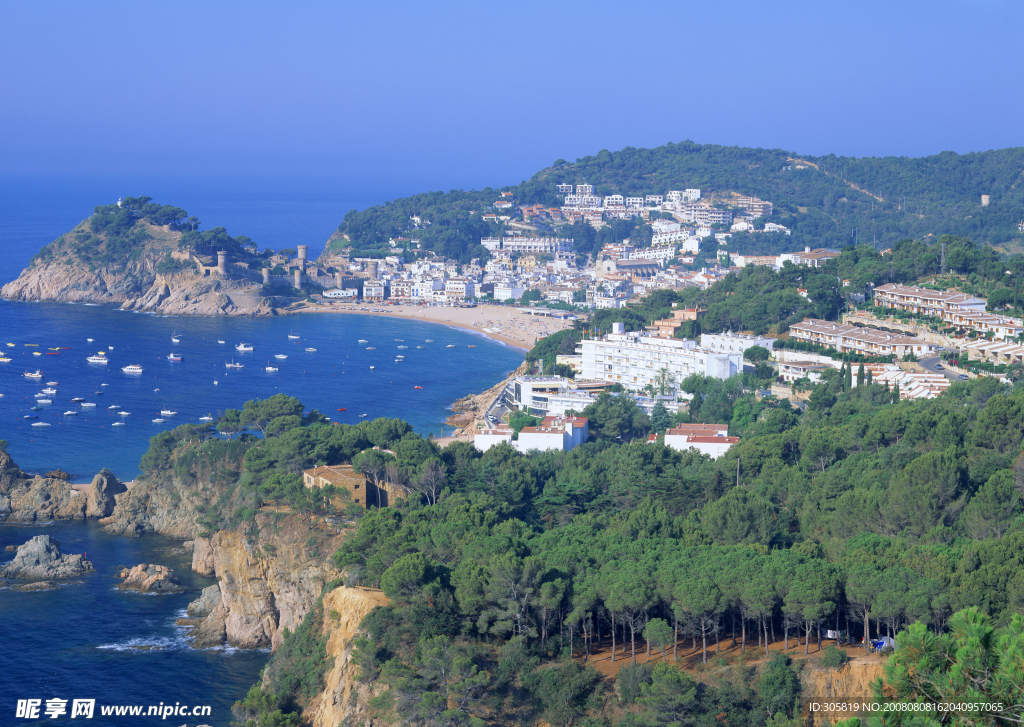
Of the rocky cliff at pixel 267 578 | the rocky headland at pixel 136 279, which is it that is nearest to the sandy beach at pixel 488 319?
the rocky headland at pixel 136 279

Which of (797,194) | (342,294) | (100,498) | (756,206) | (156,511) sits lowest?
(156,511)

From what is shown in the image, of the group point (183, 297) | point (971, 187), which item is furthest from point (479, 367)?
point (971, 187)

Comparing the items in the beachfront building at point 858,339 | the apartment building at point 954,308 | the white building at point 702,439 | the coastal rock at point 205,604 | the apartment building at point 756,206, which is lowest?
the coastal rock at point 205,604

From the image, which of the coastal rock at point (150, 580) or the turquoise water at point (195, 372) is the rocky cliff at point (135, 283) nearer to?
the turquoise water at point (195, 372)

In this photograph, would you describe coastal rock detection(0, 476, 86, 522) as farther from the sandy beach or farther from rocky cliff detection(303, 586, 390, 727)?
the sandy beach

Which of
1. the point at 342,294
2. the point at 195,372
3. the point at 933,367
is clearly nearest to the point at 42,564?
the point at 195,372

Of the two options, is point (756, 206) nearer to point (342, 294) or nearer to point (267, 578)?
point (342, 294)

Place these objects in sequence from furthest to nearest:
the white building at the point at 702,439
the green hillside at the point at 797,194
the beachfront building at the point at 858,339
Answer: the green hillside at the point at 797,194 → the beachfront building at the point at 858,339 → the white building at the point at 702,439
